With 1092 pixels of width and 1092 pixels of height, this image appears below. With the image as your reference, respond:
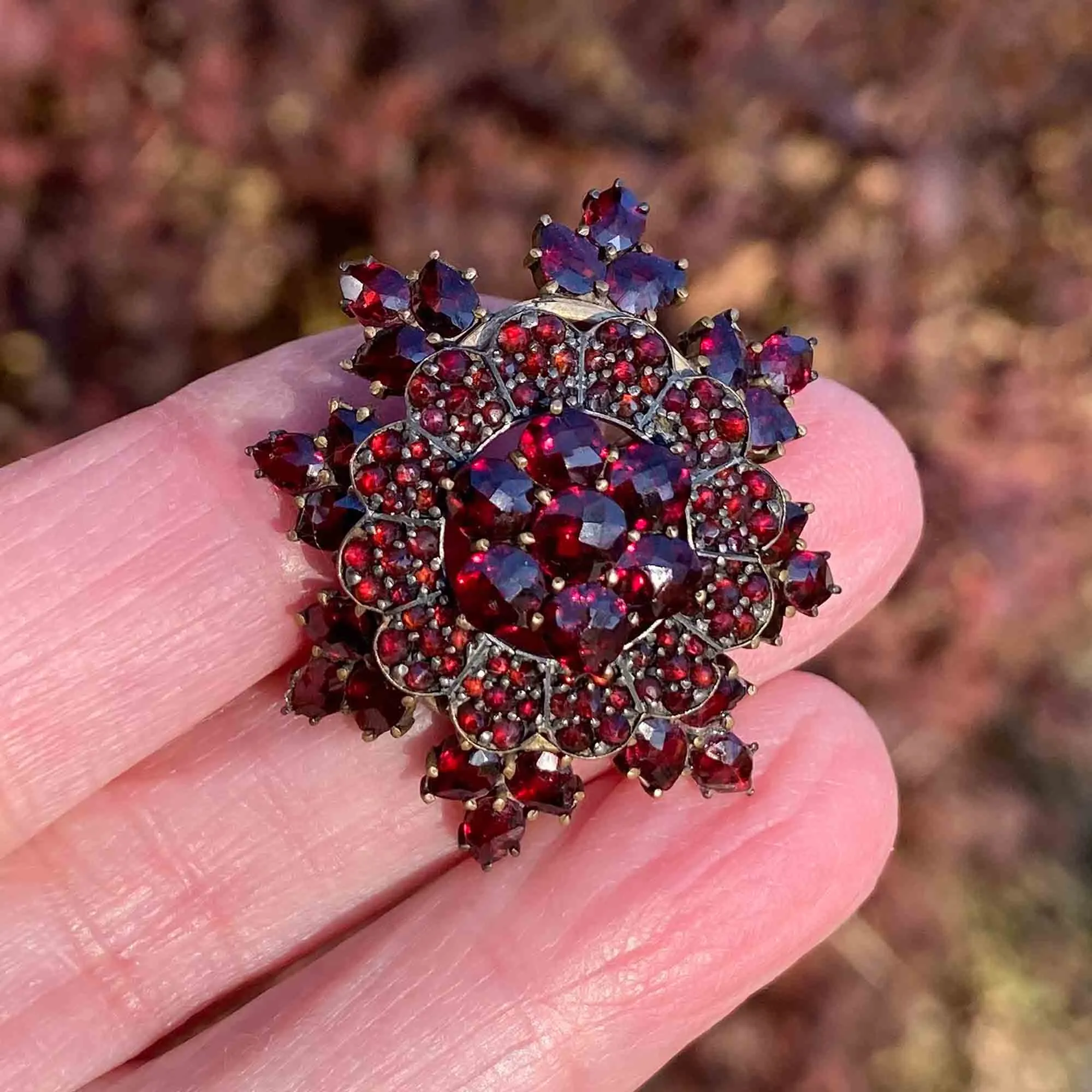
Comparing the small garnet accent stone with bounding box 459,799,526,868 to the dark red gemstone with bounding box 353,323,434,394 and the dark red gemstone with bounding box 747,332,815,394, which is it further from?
the dark red gemstone with bounding box 747,332,815,394

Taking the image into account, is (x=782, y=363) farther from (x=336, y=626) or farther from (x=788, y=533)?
(x=336, y=626)

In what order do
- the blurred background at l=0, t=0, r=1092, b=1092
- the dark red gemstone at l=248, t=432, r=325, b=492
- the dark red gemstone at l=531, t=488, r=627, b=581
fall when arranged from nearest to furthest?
1. the dark red gemstone at l=531, t=488, r=627, b=581
2. the dark red gemstone at l=248, t=432, r=325, b=492
3. the blurred background at l=0, t=0, r=1092, b=1092

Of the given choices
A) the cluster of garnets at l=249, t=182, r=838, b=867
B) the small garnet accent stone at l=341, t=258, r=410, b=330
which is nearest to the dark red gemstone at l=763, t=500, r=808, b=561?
the cluster of garnets at l=249, t=182, r=838, b=867

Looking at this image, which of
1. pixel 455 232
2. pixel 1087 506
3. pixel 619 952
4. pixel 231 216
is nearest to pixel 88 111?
pixel 231 216

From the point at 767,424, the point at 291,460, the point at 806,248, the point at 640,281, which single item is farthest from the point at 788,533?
the point at 806,248

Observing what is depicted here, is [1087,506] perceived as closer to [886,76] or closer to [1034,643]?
[1034,643]

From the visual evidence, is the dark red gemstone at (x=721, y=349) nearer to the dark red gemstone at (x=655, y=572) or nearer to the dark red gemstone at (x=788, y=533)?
the dark red gemstone at (x=788, y=533)
